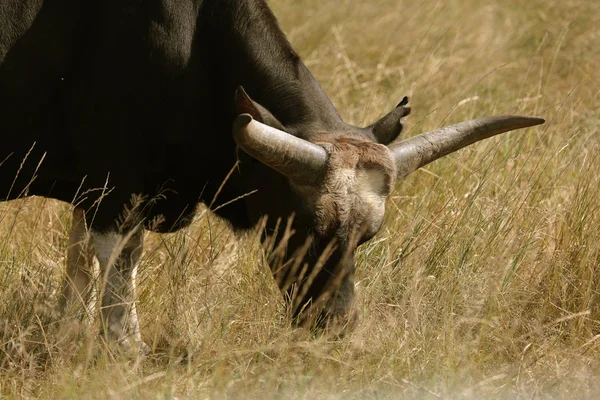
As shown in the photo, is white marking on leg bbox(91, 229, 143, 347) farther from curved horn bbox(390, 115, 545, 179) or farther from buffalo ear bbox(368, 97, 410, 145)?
curved horn bbox(390, 115, 545, 179)

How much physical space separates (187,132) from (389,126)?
107 centimetres

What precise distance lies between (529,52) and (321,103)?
6081mm

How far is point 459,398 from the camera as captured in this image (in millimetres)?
4879

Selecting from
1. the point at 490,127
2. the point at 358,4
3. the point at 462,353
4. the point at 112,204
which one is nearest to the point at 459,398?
the point at 462,353

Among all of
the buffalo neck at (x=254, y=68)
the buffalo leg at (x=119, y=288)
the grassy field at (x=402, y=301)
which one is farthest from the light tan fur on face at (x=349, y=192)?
the buffalo leg at (x=119, y=288)

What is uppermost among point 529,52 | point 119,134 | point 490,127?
point 119,134

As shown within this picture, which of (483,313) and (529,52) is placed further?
(529,52)

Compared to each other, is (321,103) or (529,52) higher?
(321,103)

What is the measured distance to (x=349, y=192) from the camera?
5418 millimetres

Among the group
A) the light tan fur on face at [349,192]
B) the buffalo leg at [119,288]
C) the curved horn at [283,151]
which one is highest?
the curved horn at [283,151]

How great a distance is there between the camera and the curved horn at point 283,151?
5.16 m

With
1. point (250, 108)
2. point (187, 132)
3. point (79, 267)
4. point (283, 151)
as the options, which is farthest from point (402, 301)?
point (79, 267)

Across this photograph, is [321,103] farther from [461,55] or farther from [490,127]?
[461,55]

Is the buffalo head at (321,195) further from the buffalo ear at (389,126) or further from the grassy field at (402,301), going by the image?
the grassy field at (402,301)
